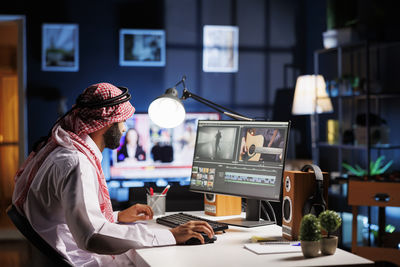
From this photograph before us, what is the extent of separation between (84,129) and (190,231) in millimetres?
586

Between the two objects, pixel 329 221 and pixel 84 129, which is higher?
pixel 84 129

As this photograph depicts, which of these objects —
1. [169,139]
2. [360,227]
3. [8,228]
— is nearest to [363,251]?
[360,227]

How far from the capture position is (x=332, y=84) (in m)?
5.11

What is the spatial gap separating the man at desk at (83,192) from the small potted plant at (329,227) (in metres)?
0.42

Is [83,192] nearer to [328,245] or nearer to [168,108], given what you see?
[328,245]

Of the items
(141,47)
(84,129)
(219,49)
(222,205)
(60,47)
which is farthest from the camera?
(219,49)

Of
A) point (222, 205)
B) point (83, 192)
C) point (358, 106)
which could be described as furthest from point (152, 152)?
point (83, 192)

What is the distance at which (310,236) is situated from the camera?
1.66 metres

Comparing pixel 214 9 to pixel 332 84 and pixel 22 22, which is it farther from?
pixel 22 22

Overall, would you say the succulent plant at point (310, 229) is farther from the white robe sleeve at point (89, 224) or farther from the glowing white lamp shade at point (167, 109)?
the glowing white lamp shade at point (167, 109)

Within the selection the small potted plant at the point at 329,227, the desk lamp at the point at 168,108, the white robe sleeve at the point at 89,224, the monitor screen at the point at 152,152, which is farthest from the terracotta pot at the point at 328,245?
the monitor screen at the point at 152,152

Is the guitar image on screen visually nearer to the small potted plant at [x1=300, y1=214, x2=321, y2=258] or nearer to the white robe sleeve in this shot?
the small potted plant at [x1=300, y1=214, x2=321, y2=258]

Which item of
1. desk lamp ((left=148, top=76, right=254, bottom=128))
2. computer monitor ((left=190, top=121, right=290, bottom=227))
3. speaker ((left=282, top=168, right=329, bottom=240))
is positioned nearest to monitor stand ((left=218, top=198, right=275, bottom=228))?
computer monitor ((left=190, top=121, right=290, bottom=227))

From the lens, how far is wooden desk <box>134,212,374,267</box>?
1.61 meters
